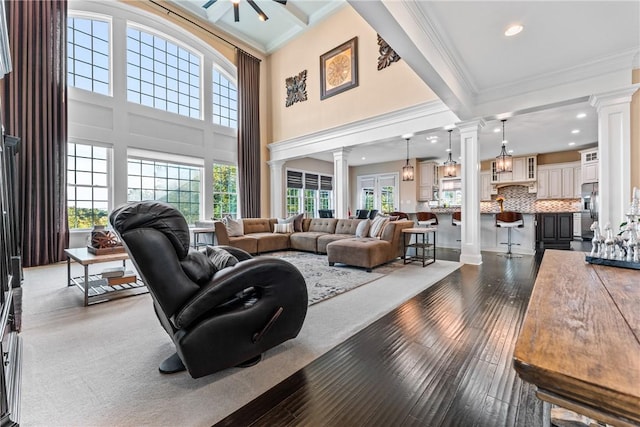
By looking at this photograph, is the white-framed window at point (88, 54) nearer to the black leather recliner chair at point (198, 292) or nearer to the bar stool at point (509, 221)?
the black leather recliner chair at point (198, 292)

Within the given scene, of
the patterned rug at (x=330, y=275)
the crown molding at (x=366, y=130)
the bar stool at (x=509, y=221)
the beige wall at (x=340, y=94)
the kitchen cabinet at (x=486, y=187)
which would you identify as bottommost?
the patterned rug at (x=330, y=275)

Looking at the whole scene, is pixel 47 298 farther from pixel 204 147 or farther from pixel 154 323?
pixel 204 147

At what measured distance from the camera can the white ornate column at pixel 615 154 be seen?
3.46 m

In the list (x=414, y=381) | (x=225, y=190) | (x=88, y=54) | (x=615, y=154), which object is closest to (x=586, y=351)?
(x=414, y=381)

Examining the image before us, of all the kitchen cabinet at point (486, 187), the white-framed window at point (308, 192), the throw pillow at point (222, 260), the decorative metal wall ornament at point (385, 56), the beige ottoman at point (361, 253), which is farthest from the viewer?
the kitchen cabinet at point (486, 187)

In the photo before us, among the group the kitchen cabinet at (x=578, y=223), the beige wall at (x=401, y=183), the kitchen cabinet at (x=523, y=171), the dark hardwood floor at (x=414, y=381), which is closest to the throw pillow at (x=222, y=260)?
the dark hardwood floor at (x=414, y=381)

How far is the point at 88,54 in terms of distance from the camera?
5.42 metres

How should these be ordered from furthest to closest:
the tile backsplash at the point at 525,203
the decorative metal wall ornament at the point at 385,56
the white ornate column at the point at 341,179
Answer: the tile backsplash at the point at 525,203
the white ornate column at the point at 341,179
the decorative metal wall ornament at the point at 385,56

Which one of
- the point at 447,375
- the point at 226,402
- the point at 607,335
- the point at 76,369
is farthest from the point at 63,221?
the point at 607,335

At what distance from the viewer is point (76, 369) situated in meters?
1.67

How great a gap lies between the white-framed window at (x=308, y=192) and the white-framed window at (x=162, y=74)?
3473mm

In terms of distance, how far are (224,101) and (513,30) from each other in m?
6.77

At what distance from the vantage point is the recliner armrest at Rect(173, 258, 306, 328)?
1424 millimetres

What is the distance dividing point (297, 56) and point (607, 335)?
887cm
